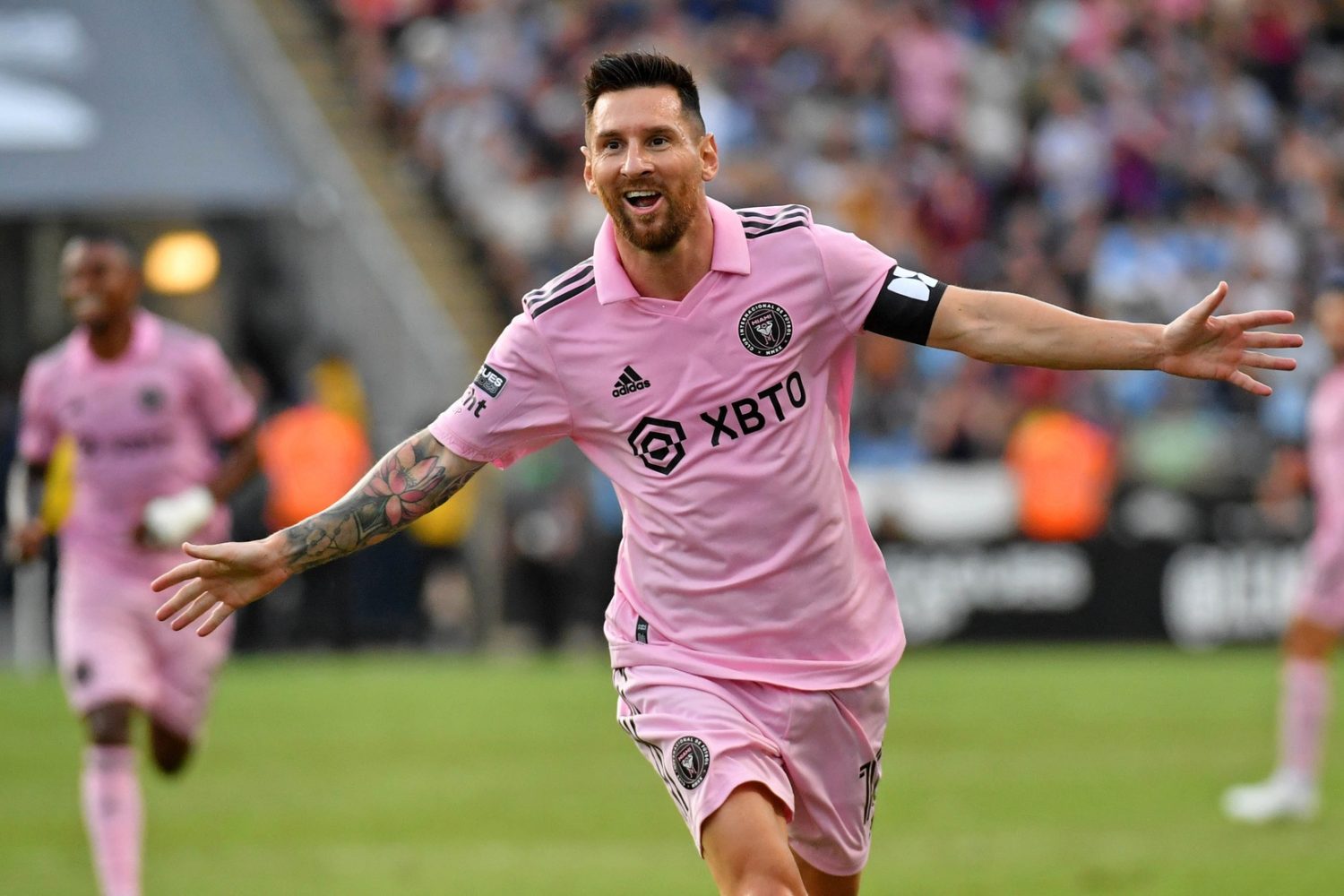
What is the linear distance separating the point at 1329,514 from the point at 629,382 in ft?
24.3

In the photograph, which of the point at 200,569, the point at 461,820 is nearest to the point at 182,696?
the point at 461,820

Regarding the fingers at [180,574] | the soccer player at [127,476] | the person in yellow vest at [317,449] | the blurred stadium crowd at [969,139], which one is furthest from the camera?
the blurred stadium crowd at [969,139]

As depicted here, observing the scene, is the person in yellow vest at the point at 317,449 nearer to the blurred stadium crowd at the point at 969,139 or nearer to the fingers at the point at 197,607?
the blurred stadium crowd at the point at 969,139

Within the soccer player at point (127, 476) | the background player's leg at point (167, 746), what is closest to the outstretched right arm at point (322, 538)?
the soccer player at point (127, 476)

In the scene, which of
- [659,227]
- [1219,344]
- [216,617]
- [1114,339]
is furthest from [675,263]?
[216,617]

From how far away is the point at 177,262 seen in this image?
24.2 metres

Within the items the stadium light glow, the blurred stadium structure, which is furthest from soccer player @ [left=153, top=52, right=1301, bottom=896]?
the stadium light glow

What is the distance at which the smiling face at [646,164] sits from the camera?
20.3 feet

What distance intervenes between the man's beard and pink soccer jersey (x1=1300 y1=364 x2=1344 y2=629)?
721 cm

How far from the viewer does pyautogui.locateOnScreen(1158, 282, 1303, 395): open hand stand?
5961 mm

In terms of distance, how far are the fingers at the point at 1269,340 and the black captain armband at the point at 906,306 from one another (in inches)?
34.0

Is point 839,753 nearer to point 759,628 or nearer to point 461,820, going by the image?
point 759,628

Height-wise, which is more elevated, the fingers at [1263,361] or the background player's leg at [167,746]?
the fingers at [1263,361]

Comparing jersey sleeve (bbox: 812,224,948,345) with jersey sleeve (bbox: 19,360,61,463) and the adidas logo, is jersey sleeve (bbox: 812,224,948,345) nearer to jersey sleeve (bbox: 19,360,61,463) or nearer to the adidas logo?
the adidas logo
